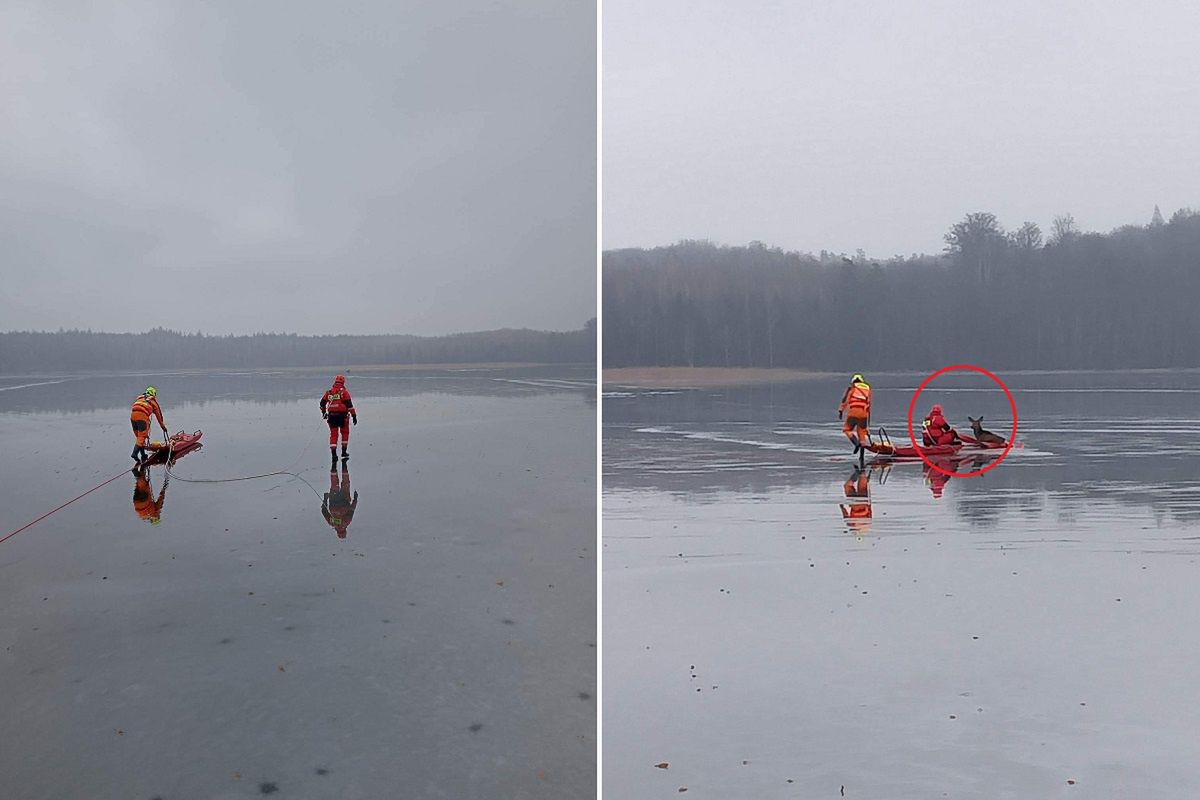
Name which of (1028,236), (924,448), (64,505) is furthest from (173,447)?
(1028,236)

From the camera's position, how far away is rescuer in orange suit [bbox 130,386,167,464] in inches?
147

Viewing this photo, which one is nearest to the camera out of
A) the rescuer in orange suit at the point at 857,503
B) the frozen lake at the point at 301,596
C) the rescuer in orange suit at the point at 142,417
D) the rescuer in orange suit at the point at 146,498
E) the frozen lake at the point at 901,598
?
the frozen lake at the point at 301,596

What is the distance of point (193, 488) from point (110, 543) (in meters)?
0.45

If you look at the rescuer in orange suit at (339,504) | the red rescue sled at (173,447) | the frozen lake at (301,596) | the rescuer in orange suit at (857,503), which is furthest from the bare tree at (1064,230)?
the red rescue sled at (173,447)

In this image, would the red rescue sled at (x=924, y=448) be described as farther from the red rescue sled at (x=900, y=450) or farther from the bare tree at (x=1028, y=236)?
the bare tree at (x=1028, y=236)

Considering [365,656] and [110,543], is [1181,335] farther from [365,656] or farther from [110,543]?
[110,543]

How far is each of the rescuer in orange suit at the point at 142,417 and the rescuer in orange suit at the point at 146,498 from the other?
74 mm

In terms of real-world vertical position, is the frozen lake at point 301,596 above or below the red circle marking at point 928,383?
below

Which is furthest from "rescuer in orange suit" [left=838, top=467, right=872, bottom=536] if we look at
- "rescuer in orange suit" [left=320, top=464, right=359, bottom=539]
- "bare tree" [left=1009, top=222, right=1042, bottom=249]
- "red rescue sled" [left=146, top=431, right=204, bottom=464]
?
"red rescue sled" [left=146, top=431, right=204, bottom=464]

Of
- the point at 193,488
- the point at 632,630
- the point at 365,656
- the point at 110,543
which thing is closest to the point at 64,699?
the point at 365,656

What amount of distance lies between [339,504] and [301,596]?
0.74m

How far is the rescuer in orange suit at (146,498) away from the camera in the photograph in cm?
359

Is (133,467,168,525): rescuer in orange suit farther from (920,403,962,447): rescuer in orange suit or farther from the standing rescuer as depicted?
(920,403,962,447): rescuer in orange suit

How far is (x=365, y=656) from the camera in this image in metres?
2.64
